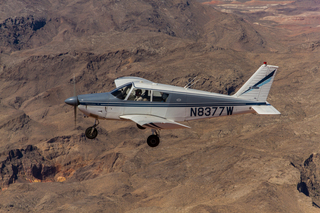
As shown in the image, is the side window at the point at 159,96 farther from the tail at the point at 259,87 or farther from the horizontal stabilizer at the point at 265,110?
the horizontal stabilizer at the point at 265,110

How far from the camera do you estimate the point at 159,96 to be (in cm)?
2002

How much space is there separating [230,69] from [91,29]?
62.6m

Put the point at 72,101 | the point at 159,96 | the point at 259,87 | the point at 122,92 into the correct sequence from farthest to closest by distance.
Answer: the point at 259,87, the point at 159,96, the point at 122,92, the point at 72,101

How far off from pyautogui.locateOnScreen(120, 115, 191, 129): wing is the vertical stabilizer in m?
6.54

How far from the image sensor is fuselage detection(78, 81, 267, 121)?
64.4 feet

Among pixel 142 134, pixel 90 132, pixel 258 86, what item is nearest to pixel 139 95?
pixel 90 132

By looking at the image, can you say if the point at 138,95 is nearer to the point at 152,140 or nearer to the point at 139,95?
the point at 139,95

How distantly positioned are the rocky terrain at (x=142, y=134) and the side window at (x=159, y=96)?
59.9 feet

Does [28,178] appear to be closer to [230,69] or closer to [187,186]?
[187,186]

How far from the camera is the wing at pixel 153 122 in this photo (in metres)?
17.9

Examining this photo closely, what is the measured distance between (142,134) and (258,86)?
40314mm

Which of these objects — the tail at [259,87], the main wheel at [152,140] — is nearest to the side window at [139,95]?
the main wheel at [152,140]

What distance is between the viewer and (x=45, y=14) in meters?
131

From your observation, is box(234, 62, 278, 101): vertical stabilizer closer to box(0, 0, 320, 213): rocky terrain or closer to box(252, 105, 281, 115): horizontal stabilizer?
box(252, 105, 281, 115): horizontal stabilizer
